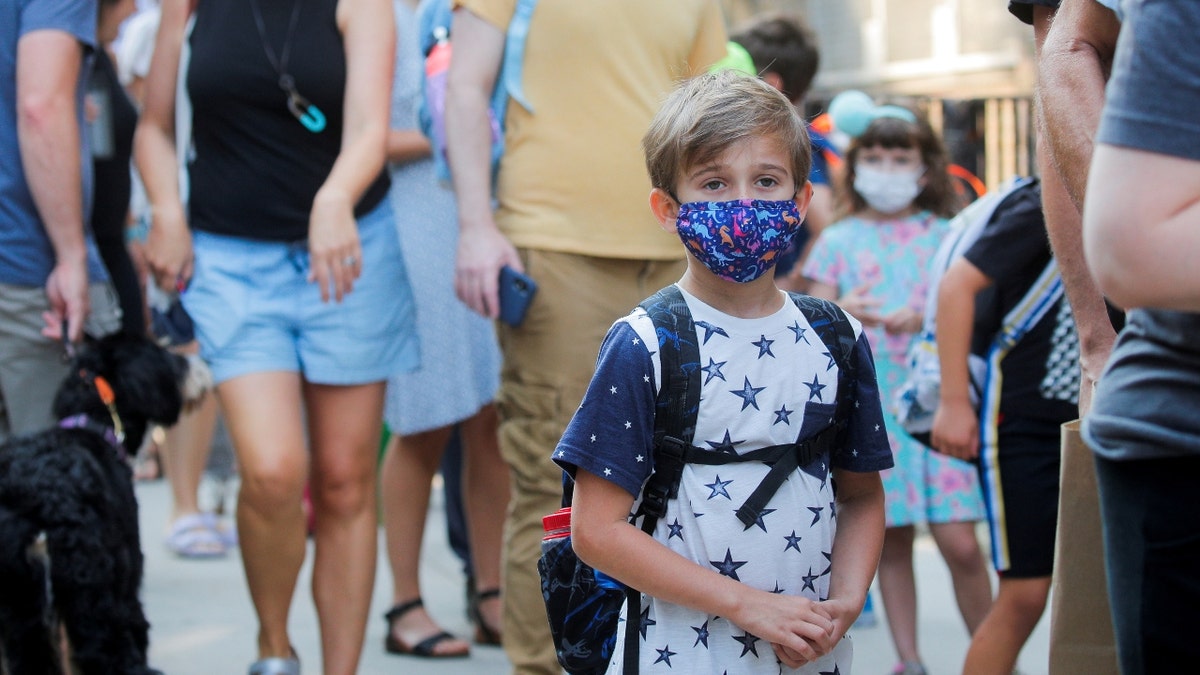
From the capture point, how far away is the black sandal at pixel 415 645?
4887 millimetres

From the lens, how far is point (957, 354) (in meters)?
3.77

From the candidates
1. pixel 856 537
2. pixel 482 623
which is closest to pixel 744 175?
pixel 856 537

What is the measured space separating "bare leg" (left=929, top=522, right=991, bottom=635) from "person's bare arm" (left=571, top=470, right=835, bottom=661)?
2.23 m

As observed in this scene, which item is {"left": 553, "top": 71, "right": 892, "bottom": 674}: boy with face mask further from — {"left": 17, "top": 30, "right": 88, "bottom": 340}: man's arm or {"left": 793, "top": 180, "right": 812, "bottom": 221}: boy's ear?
{"left": 17, "top": 30, "right": 88, "bottom": 340}: man's arm

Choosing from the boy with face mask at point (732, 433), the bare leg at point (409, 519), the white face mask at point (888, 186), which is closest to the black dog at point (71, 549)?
the bare leg at point (409, 519)

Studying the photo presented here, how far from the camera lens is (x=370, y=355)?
3.96 metres

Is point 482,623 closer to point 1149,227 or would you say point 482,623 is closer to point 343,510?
point 343,510

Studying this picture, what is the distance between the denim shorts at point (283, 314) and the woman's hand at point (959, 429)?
1.48m

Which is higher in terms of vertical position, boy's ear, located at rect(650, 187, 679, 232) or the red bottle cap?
boy's ear, located at rect(650, 187, 679, 232)

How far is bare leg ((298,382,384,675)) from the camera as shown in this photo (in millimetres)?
3973

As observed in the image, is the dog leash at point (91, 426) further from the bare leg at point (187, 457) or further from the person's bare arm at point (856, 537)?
the bare leg at point (187, 457)

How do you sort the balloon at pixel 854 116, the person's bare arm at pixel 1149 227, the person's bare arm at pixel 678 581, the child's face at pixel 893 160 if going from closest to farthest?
the person's bare arm at pixel 1149 227
the person's bare arm at pixel 678 581
the child's face at pixel 893 160
the balloon at pixel 854 116

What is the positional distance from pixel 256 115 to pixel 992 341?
2.03 meters

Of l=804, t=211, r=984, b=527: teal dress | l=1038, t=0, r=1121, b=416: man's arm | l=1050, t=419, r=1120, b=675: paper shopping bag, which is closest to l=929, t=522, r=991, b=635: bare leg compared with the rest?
l=804, t=211, r=984, b=527: teal dress
